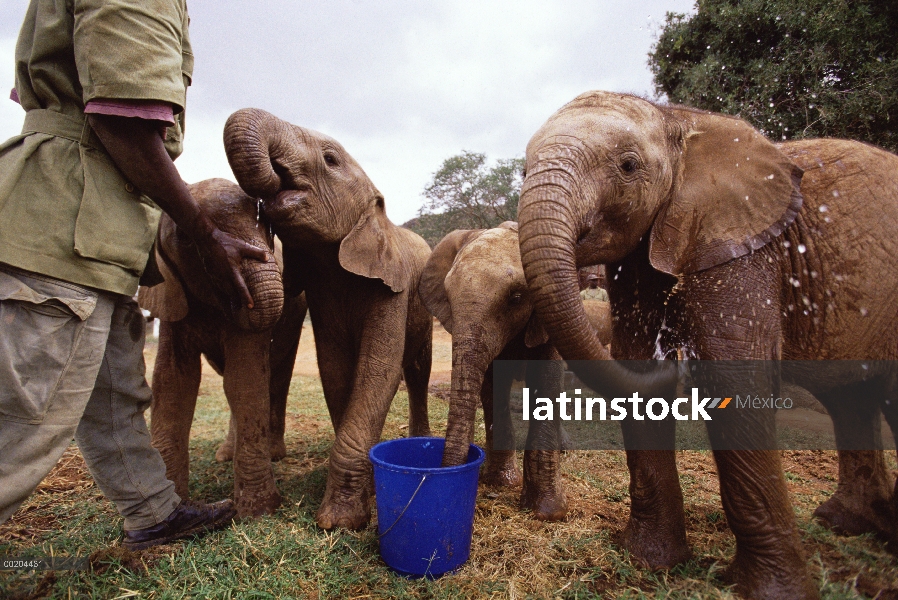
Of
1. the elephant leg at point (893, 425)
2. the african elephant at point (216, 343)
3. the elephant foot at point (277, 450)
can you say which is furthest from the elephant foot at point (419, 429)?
the elephant leg at point (893, 425)

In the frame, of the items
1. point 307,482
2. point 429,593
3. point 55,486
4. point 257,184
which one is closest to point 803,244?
point 429,593

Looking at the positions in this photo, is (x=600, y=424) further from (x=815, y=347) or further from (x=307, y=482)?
(x=815, y=347)

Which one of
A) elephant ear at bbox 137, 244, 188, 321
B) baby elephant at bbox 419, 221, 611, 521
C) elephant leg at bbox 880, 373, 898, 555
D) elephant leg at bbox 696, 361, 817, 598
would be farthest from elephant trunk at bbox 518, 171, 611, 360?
elephant ear at bbox 137, 244, 188, 321

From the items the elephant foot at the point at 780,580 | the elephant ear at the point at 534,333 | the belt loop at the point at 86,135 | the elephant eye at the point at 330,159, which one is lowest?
the elephant foot at the point at 780,580

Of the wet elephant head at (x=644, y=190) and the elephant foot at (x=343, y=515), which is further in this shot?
the elephant foot at (x=343, y=515)

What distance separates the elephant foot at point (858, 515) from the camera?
12.2ft

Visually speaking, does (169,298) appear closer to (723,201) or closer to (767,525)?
(723,201)

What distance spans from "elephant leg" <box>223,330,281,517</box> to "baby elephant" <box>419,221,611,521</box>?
1.35 metres

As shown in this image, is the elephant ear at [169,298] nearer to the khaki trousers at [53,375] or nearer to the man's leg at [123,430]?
the man's leg at [123,430]

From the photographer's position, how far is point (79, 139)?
252 centimetres

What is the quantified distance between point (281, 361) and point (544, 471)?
9.31 ft

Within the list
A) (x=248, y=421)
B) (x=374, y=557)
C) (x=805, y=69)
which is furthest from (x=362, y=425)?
(x=805, y=69)

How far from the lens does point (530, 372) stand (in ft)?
14.4

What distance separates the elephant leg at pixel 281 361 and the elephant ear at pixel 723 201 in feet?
10.4
